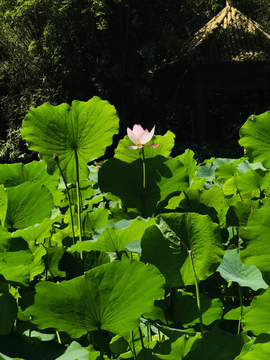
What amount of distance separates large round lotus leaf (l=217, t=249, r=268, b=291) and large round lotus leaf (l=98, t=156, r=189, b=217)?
11 centimetres

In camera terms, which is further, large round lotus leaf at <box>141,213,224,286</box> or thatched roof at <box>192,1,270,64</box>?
thatched roof at <box>192,1,270,64</box>

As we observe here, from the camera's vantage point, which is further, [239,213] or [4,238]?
[239,213]

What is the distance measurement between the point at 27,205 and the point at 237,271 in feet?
0.91

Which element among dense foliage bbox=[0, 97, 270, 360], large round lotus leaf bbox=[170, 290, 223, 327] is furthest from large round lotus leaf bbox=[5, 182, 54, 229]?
large round lotus leaf bbox=[170, 290, 223, 327]

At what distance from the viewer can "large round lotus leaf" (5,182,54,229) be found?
49 centimetres

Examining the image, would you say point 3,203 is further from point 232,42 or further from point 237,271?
point 232,42

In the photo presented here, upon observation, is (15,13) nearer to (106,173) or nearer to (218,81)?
(218,81)

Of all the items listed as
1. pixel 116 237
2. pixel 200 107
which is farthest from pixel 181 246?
pixel 200 107

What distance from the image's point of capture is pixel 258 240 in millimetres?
340

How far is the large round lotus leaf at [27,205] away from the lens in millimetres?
488

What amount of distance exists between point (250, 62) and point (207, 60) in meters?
0.89

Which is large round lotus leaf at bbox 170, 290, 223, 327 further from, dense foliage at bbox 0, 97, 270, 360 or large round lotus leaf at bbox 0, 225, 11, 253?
large round lotus leaf at bbox 0, 225, 11, 253

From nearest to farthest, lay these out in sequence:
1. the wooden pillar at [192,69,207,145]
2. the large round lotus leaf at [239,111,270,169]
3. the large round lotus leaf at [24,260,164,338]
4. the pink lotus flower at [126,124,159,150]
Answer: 1. the large round lotus leaf at [24,260,164,338]
2. the pink lotus flower at [126,124,159,150]
3. the large round lotus leaf at [239,111,270,169]
4. the wooden pillar at [192,69,207,145]

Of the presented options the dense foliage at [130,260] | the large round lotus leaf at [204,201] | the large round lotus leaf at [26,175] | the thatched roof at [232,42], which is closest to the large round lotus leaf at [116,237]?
the dense foliage at [130,260]
